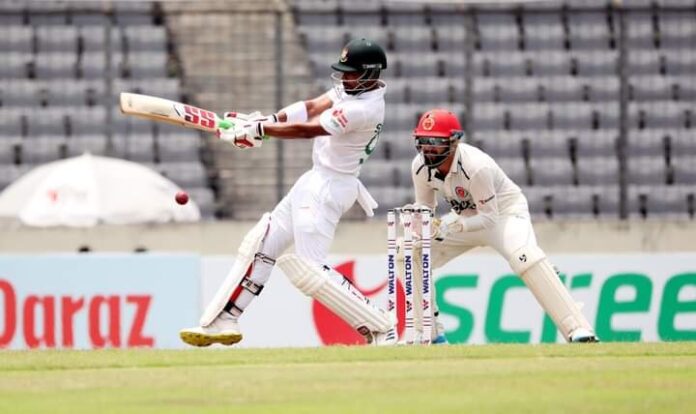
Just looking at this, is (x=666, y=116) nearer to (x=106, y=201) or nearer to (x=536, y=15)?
(x=536, y=15)

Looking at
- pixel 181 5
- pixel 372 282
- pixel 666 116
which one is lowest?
pixel 372 282

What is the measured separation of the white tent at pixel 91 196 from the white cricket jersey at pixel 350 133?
5.51 m

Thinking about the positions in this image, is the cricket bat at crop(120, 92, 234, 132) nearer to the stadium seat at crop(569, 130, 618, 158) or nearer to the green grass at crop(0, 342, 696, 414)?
the green grass at crop(0, 342, 696, 414)

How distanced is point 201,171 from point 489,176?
612cm

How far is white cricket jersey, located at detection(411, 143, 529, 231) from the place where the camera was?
1102 centimetres

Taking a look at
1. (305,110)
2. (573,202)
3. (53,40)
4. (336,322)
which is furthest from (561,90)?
(305,110)

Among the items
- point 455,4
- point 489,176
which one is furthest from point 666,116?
point 489,176

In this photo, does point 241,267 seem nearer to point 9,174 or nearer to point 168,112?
point 168,112

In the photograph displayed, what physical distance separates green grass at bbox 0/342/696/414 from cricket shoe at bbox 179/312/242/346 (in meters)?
0.14

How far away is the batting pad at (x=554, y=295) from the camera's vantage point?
446 inches

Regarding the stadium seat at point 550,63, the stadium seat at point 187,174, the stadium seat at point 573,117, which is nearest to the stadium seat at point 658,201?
the stadium seat at point 573,117

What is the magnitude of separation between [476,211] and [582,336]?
1014mm

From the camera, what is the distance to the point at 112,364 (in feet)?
31.3

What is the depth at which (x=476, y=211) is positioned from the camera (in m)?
11.3
